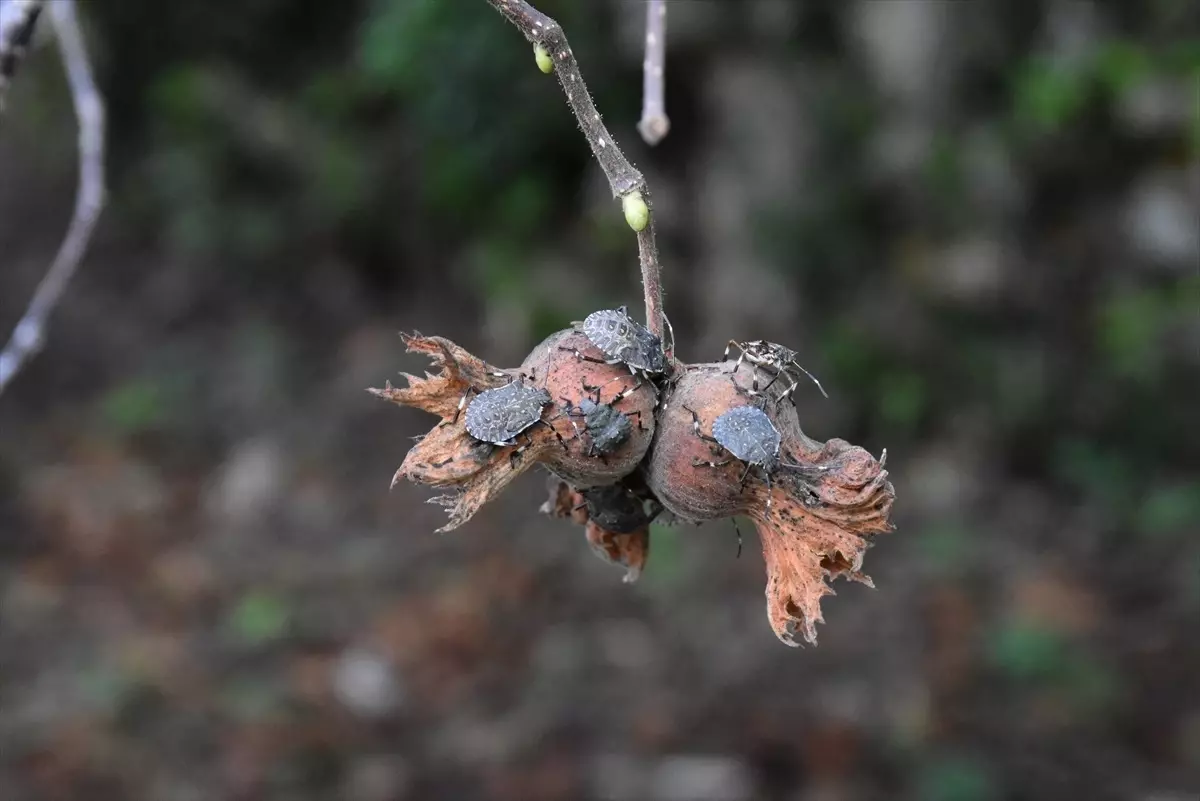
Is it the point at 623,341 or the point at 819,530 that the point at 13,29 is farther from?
the point at 819,530

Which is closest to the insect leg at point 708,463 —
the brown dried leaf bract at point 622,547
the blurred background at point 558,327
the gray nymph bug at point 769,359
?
the gray nymph bug at point 769,359

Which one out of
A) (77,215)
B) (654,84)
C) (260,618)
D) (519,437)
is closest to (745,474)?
(519,437)

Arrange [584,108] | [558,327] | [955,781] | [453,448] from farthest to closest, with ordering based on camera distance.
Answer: [558,327] → [955,781] → [453,448] → [584,108]

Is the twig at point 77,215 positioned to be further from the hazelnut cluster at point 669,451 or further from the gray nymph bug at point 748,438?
the gray nymph bug at point 748,438

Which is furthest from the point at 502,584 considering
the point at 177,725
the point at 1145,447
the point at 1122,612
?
the point at 1145,447

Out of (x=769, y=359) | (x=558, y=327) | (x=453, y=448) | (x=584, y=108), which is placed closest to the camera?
(x=584, y=108)

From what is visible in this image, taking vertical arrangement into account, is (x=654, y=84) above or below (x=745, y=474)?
above

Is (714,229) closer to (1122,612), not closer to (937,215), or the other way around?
(937,215)
